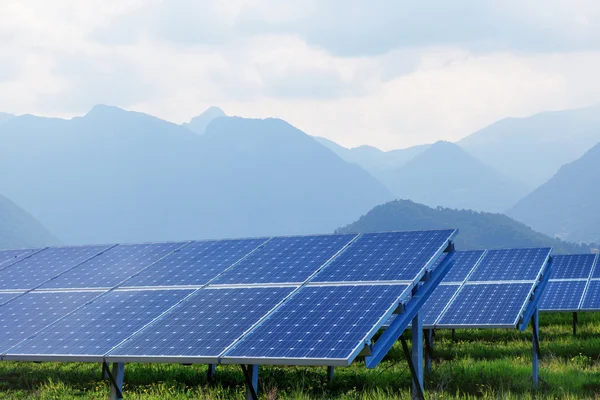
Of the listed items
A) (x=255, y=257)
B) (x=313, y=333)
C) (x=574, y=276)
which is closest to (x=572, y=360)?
(x=574, y=276)

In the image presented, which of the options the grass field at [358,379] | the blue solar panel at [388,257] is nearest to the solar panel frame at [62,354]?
the grass field at [358,379]

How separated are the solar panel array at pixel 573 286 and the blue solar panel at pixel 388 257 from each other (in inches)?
580

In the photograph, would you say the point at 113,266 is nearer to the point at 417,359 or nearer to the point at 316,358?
the point at 417,359

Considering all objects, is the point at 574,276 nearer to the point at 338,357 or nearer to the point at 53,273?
the point at 53,273

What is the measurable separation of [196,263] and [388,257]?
4489 millimetres

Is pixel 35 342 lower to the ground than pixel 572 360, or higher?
higher

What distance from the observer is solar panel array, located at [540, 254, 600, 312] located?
2975 centimetres

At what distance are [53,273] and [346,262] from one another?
783 cm

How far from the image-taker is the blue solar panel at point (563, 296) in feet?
97.7

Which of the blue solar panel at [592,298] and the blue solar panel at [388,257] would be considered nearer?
the blue solar panel at [388,257]

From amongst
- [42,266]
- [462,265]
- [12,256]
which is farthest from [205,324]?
[462,265]

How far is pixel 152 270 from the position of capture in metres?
17.7

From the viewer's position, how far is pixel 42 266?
67.9 ft

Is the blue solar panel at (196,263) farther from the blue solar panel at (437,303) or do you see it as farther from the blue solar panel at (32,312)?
the blue solar panel at (437,303)
